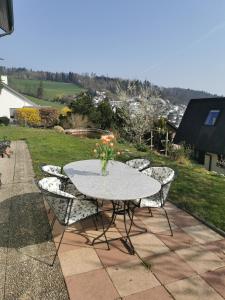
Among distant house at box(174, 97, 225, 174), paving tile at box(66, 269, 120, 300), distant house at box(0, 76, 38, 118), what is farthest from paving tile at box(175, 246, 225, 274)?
distant house at box(0, 76, 38, 118)

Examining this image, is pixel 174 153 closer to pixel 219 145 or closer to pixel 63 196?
pixel 219 145

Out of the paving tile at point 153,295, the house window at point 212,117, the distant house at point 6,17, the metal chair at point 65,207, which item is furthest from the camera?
the house window at point 212,117

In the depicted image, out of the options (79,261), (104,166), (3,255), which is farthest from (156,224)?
(3,255)

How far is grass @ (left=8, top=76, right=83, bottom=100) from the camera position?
188ft

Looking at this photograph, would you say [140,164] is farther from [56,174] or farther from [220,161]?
[220,161]

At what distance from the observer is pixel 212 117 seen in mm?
19234

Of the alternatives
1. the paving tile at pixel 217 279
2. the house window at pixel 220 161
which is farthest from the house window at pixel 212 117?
the paving tile at pixel 217 279

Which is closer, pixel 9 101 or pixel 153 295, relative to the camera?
pixel 153 295

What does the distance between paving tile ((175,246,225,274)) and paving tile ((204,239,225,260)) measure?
0.07 meters

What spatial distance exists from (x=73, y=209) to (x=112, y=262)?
0.79 metres

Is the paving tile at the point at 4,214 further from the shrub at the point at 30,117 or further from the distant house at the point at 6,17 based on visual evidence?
the shrub at the point at 30,117

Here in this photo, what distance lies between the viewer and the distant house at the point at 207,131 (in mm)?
17859

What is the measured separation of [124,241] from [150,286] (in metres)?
0.89

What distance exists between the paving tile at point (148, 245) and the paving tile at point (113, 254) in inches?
6.7
